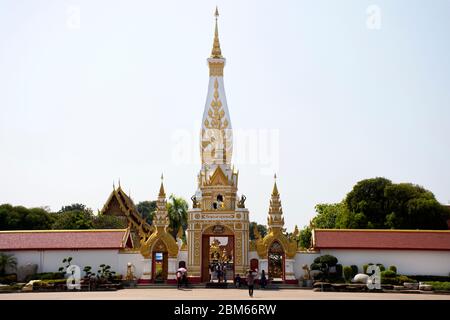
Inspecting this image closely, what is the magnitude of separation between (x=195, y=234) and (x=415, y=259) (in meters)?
10.8

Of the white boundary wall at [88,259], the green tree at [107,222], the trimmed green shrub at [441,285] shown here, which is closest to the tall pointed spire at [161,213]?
the white boundary wall at [88,259]

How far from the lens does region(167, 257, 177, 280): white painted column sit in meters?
32.8

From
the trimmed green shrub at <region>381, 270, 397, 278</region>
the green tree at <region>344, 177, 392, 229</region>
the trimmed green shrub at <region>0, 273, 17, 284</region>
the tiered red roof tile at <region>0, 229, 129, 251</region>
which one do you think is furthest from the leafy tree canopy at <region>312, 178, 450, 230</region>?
the trimmed green shrub at <region>0, 273, 17, 284</region>

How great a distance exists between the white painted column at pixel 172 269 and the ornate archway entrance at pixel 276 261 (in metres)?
4.62

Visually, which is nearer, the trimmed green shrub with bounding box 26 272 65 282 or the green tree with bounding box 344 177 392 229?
the trimmed green shrub with bounding box 26 272 65 282

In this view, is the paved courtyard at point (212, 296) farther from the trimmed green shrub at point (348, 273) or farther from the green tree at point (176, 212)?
the green tree at point (176, 212)

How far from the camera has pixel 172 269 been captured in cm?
3294

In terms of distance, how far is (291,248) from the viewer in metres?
32.7

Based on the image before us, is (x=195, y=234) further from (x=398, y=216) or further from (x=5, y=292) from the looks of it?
(x=398, y=216)

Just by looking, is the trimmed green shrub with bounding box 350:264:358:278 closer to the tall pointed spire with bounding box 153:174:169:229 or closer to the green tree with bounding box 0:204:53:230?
the tall pointed spire with bounding box 153:174:169:229

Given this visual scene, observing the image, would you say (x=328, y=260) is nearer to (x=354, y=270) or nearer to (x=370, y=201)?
(x=354, y=270)

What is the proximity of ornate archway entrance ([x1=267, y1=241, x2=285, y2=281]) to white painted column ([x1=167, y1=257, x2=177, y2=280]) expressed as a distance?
4.62 meters

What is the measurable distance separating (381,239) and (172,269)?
34.0ft

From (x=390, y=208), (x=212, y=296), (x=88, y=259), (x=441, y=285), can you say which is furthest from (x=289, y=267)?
(x=390, y=208)
